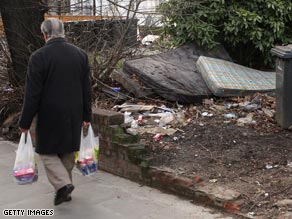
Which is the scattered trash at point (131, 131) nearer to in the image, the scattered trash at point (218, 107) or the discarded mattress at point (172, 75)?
the discarded mattress at point (172, 75)

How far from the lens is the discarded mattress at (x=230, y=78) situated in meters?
7.60

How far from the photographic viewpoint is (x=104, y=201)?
5.15 metres

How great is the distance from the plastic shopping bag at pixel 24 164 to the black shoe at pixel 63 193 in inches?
11.5

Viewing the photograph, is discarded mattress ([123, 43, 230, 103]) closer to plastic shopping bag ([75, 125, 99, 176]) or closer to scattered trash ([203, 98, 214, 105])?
scattered trash ([203, 98, 214, 105])

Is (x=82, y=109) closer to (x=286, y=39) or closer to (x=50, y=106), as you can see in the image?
(x=50, y=106)

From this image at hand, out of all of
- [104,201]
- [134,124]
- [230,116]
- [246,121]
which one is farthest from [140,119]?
[104,201]

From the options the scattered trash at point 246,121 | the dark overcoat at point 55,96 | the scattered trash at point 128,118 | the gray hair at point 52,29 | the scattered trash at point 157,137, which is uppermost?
the gray hair at point 52,29

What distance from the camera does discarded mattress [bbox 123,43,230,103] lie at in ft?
24.8

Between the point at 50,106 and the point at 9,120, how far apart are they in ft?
13.7

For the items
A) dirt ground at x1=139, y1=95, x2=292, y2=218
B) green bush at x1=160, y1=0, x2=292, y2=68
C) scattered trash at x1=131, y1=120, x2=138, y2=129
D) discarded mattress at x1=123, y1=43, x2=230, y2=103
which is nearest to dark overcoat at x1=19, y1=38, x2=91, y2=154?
dirt ground at x1=139, y1=95, x2=292, y2=218

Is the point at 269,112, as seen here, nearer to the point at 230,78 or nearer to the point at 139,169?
the point at 230,78

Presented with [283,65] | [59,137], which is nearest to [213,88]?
[283,65]

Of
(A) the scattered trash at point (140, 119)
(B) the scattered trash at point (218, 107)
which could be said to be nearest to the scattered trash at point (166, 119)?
(A) the scattered trash at point (140, 119)

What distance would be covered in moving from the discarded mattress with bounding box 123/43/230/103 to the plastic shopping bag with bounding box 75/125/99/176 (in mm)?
2735
